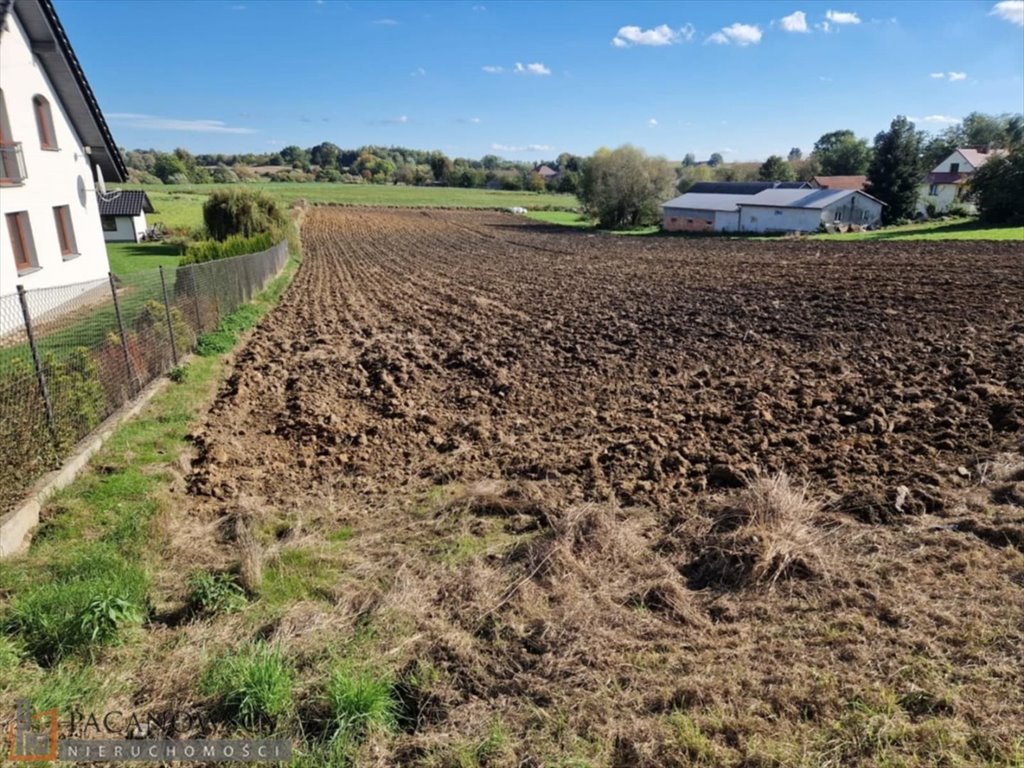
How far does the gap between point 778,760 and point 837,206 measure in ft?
168

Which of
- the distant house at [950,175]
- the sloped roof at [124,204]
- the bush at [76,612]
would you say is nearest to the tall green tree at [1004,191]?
the distant house at [950,175]

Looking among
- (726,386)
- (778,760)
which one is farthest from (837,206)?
(778,760)

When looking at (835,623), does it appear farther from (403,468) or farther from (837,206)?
(837,206)

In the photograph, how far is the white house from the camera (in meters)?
14.9

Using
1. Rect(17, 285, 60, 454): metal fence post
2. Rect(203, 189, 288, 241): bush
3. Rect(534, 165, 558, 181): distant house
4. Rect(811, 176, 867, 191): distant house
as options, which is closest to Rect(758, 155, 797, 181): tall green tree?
Rect(811, 176, 867, 191): distant house

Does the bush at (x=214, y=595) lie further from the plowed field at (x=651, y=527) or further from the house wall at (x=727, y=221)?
the house wall at (x=727, y=221)

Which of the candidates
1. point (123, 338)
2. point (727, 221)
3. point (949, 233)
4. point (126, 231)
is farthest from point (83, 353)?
point (727, 221)

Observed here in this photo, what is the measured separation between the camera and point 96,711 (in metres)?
3.53

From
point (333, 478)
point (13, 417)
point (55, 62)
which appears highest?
point (55, 62)

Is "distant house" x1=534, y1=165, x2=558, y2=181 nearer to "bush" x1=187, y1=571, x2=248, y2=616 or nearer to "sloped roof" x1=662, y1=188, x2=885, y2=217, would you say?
"sloped roof" x1=662, y1=188, x2=885, y2=217

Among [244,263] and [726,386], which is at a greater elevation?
[244,263]

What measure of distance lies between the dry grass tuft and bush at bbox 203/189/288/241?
28.4 m

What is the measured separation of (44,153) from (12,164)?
6.02 ft

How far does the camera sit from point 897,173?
50.5 metres
